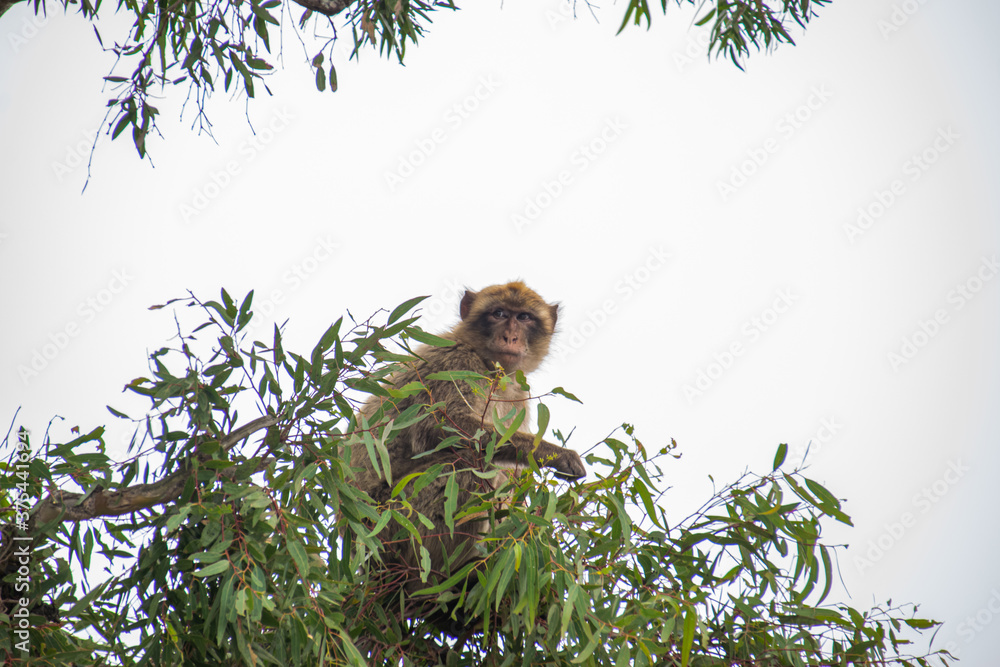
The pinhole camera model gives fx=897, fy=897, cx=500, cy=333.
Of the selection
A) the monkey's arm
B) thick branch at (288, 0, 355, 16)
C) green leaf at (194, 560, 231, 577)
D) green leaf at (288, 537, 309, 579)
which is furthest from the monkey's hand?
thick branch at (288, 0, 355, 16)

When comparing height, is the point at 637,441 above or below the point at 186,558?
above

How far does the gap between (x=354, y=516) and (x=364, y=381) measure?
0.45 m

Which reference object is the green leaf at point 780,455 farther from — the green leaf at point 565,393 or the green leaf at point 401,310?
the green leaf at point 401,310

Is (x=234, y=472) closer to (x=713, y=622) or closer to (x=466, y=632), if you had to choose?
(x=466, y=632)

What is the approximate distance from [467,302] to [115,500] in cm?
325

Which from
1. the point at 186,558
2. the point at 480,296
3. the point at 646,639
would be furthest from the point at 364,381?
the point at 480,296

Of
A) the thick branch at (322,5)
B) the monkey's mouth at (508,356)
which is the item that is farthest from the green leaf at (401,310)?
the monkey's mouth at (508,356)

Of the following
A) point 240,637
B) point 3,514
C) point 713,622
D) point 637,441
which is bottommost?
point 3,514

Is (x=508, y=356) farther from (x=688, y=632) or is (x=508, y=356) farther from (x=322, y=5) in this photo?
(x=688, y=632)

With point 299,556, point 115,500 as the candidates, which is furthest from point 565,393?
point 115,500

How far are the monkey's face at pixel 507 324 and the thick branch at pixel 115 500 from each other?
271cm

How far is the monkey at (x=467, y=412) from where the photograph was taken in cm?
430

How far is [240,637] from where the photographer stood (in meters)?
2.66

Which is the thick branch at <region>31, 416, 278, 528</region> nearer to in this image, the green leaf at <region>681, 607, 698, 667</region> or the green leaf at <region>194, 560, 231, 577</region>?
the green leaf at <region>194, 560, 231, 577</region>
